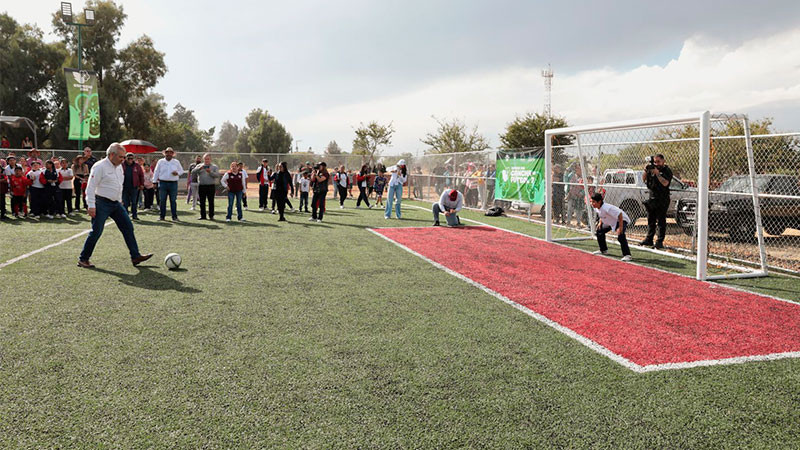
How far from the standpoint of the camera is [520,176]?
16.8 meters

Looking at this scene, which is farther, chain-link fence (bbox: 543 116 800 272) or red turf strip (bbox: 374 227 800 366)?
chain-link fence (bbox: 543 116 800 272)

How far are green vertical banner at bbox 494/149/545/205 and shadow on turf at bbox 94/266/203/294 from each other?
37.1ft

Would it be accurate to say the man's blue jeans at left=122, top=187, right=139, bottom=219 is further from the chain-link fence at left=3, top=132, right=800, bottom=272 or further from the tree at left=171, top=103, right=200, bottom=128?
the tree at left=171, top=103, right=200, bottom=128

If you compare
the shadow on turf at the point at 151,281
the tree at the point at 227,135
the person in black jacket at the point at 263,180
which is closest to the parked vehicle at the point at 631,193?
the shadow on turf at the point at 151,281

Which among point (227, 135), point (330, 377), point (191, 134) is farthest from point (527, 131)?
point (227, 135)

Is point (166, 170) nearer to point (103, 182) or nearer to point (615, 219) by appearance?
point (103, 182)

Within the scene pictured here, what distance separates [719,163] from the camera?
9.95 metres

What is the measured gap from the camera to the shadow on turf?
22.1 feet

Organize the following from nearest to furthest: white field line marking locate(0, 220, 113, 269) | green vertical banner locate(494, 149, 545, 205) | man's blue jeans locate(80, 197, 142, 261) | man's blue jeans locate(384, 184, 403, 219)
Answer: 1. man's blue jeans locate(80, 197, 142, 261)
2. white field line marking locate(0, 220, 113, 269)
3. green vertical banner locate(494, 149, 545, 205)
4. man's blue jeans locate(384, 184, 403, 219)

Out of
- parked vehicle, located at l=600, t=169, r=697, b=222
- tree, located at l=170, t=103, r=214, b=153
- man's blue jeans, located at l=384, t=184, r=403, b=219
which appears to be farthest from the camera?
tree, located at l=170, t=103, r=214, b=153

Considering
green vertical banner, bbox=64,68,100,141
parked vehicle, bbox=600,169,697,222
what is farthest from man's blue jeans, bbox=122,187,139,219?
parked vehicle, bbox=600,169,697,222

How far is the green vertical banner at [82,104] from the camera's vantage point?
74.3 feet

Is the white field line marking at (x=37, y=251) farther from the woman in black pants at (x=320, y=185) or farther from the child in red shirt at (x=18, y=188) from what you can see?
the woman in black pants at (x=320, y=185)

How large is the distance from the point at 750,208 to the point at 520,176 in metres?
7.31
